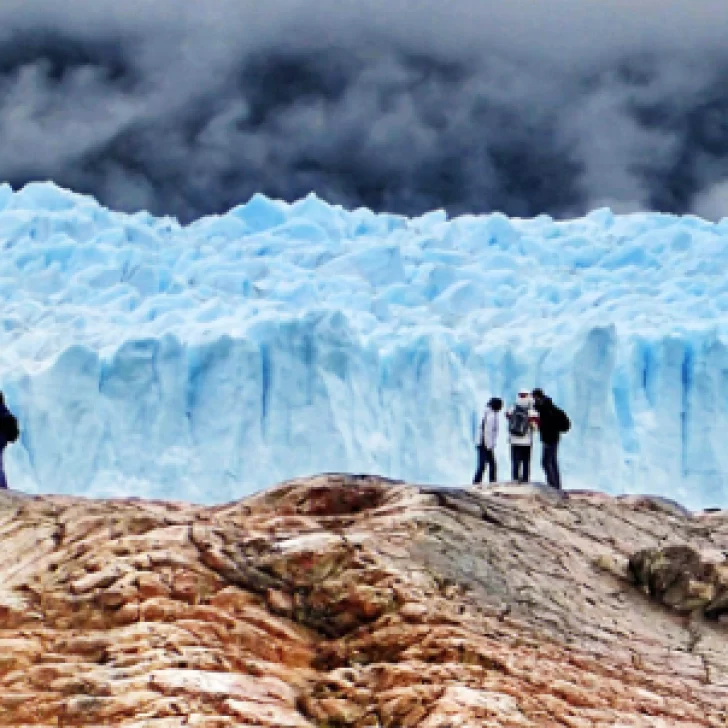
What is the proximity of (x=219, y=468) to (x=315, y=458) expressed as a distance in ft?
6.87

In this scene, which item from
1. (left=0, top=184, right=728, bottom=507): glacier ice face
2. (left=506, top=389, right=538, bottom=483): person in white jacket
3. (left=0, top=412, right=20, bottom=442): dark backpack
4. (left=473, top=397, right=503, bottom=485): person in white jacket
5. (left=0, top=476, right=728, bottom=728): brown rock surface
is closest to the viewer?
(left=0, top=476, right=728, bottom=728): brown rock surface

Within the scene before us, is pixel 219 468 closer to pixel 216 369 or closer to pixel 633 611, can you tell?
pixel 216 369

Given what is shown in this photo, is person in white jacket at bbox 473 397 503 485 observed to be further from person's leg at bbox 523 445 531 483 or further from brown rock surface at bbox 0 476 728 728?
brown rock surface at bbox 0 476 728 728

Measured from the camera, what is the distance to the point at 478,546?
5938mm

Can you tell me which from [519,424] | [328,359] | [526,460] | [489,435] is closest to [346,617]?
[519,424]

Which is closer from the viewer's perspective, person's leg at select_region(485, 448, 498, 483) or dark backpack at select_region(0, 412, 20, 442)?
dark backpack at select_region(0, 412, 20, 442)

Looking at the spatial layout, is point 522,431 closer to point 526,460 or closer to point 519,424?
point 519,424

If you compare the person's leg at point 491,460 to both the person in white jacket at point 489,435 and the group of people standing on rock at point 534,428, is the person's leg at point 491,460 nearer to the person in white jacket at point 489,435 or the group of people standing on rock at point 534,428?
the person in white jacket at point 489,435

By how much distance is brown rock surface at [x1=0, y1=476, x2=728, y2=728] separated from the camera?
14.0 ft

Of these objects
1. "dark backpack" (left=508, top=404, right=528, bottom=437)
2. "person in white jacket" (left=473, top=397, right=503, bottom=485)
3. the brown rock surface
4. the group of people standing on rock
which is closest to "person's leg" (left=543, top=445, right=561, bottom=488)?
the group of people standing on rock

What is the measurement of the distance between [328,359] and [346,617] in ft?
66.9

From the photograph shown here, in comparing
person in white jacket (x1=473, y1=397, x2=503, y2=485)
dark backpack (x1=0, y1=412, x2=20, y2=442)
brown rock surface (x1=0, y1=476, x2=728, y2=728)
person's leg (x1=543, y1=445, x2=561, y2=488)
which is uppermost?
dark backpack (x1=0, y1=412, x2=20, y2=442)

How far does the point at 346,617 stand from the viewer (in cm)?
506

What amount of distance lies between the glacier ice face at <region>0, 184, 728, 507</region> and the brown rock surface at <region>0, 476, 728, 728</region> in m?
17.9
